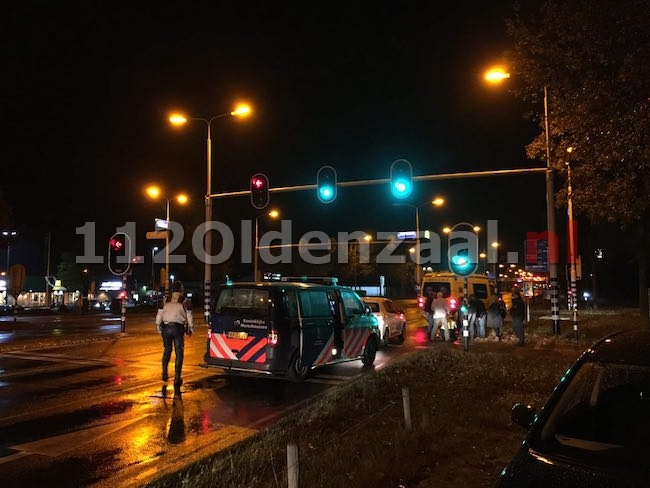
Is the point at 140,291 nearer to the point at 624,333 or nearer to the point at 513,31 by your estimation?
the point at 513,31

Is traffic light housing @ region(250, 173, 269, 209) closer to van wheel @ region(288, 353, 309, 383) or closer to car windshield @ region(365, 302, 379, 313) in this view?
car windshield @ region(365, 302, 379, 313)

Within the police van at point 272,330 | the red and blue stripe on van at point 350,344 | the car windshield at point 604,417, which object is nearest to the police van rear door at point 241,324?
the police van at point 272,330

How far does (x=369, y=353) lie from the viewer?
1388 centimetres

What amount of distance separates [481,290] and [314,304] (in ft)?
58.3

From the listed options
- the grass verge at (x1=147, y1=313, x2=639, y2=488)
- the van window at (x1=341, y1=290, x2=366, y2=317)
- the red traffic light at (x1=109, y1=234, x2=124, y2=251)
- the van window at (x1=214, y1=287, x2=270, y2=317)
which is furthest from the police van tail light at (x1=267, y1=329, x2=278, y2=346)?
the red traffic light at (x1=109, y1=234, x2=124, y2=251)

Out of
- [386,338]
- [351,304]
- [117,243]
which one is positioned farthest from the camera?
[117,243]

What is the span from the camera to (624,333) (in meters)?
4.25

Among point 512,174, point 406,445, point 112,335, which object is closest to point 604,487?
point 406,445

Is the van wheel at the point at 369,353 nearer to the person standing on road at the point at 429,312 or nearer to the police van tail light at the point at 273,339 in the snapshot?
the police van tail light at the point at 273,339

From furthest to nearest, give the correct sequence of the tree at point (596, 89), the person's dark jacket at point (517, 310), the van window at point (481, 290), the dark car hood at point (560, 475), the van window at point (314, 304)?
1. the van window at point (481, 290)
2. the person's dark jacket at point (517, 310)
3. the van window at point (314, 304)
4. the tree at point (596, 89)
5. the dark car hood at point (560, 475)

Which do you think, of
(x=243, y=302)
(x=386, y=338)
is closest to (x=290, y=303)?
(x=243, y=302)

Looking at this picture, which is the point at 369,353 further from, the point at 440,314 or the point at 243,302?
the point at 440,314

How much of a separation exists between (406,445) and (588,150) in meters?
6.99

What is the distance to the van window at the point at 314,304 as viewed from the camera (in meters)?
11.3
